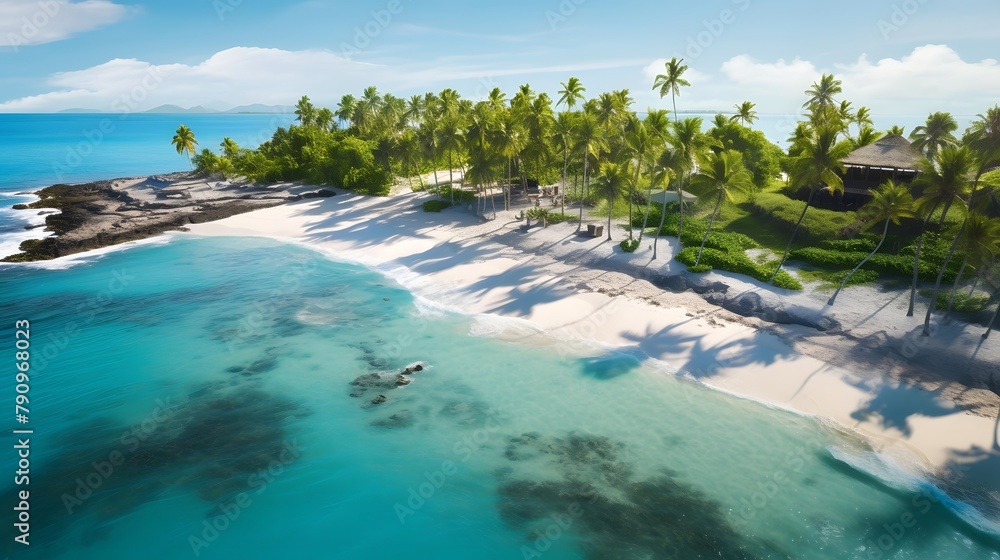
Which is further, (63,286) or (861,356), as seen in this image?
(63,286)

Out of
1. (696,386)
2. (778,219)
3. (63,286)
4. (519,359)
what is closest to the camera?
(696,386)

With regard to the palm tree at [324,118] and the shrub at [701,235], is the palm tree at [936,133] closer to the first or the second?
the shrub at [701,235]

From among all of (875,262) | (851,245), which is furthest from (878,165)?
(875,262)

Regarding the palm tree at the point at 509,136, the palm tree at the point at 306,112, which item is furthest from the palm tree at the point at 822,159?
the palm tree at the point at 306,112

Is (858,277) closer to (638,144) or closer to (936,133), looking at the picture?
(638,144)

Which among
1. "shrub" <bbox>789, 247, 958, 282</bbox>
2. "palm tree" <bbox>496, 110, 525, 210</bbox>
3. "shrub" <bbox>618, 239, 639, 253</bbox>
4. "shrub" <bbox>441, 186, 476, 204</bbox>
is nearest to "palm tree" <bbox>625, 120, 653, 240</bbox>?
"shrub" <bbox>618, 239, 639, 253</bbox>

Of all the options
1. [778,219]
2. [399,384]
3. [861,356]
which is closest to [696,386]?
[861,356]

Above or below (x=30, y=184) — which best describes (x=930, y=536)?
below

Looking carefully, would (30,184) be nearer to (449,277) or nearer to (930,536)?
(449,277)
